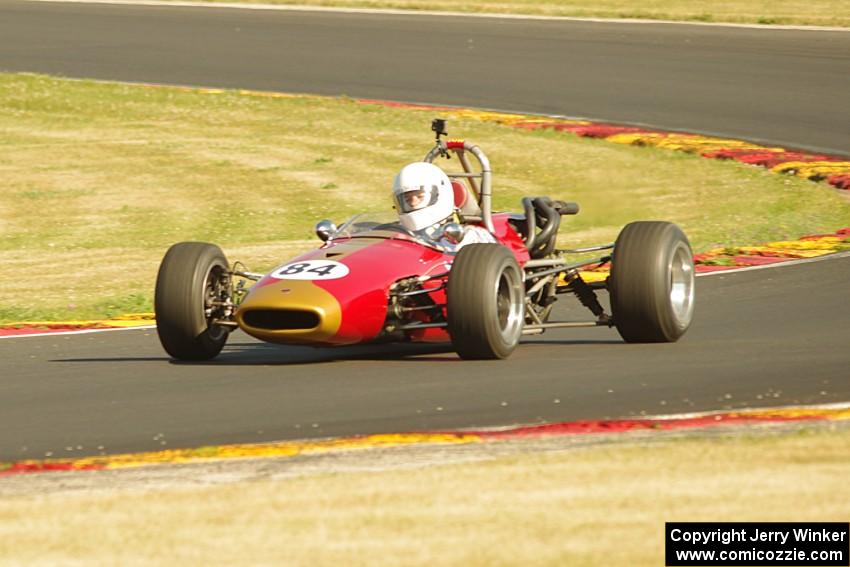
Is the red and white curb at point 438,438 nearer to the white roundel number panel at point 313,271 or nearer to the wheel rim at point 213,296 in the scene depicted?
the white roundel number panel at point 313,271

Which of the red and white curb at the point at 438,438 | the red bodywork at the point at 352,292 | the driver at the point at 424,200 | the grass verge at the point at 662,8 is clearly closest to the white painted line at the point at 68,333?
the red bodywork at the point at 352,292

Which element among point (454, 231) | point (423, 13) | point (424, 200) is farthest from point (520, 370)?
point (423, 13)

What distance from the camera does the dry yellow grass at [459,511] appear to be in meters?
6.46

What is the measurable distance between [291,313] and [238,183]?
11.8 meters

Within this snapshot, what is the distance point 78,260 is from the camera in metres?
17.6

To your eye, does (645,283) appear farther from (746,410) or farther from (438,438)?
(438,438)

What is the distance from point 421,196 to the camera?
38.3 feet

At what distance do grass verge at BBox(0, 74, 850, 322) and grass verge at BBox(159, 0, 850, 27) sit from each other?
8.93 m

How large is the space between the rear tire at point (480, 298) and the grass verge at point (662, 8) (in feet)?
78.0

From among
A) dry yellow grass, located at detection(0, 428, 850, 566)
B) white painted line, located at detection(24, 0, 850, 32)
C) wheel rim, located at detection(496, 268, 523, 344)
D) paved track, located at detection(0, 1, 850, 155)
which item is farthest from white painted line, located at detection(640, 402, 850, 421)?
white painted line, located at detection(24, 0, 850, 32)

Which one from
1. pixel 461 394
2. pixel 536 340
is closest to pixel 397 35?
pixel 536 340

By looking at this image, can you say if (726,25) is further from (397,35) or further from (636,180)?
(636,180)

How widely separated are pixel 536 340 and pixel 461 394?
2.85 meters

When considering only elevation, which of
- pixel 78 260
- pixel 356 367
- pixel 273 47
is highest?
pixel 273 47
